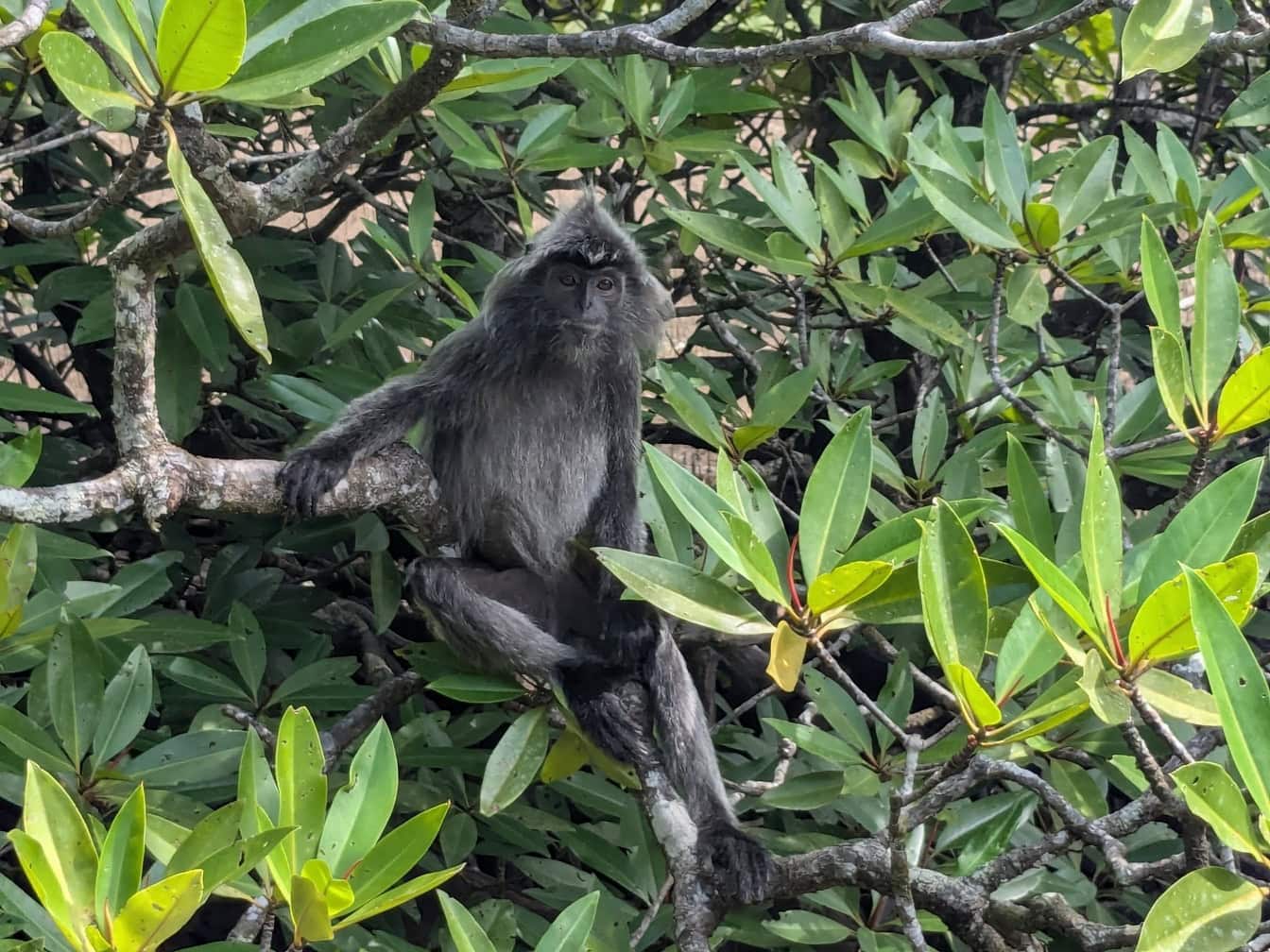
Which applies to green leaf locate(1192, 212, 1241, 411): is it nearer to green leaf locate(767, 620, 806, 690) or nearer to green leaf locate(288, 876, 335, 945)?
green leaf locate(767, 620, 806, 690)

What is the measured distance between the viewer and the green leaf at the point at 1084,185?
2756 mm

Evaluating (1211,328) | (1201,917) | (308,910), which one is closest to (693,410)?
(1211,328)

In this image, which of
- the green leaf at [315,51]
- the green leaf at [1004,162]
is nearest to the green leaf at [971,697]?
the green leaf at [315,51]

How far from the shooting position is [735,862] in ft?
8.95

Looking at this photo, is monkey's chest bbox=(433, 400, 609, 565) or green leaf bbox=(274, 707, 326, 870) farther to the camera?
monkey's chest bbox=(433, 400, 609, 565)

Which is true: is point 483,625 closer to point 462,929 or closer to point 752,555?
point 462,929

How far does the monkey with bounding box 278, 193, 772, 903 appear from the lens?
10.4 ft

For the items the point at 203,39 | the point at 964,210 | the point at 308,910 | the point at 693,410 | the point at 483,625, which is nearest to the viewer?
the point at 203,39

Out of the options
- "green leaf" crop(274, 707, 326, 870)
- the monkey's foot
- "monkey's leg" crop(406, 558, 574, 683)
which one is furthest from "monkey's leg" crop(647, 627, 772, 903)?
"green leaf" crop(274, 707, 326, 870)

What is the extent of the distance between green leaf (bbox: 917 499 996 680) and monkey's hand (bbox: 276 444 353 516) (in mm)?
1321

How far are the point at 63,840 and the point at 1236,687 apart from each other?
141cm

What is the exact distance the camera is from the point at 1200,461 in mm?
2049

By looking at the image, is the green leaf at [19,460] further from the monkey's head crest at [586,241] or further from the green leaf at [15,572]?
the monkey's head crest at [586,241]

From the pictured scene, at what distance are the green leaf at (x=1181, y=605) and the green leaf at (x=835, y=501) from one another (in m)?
0.47
